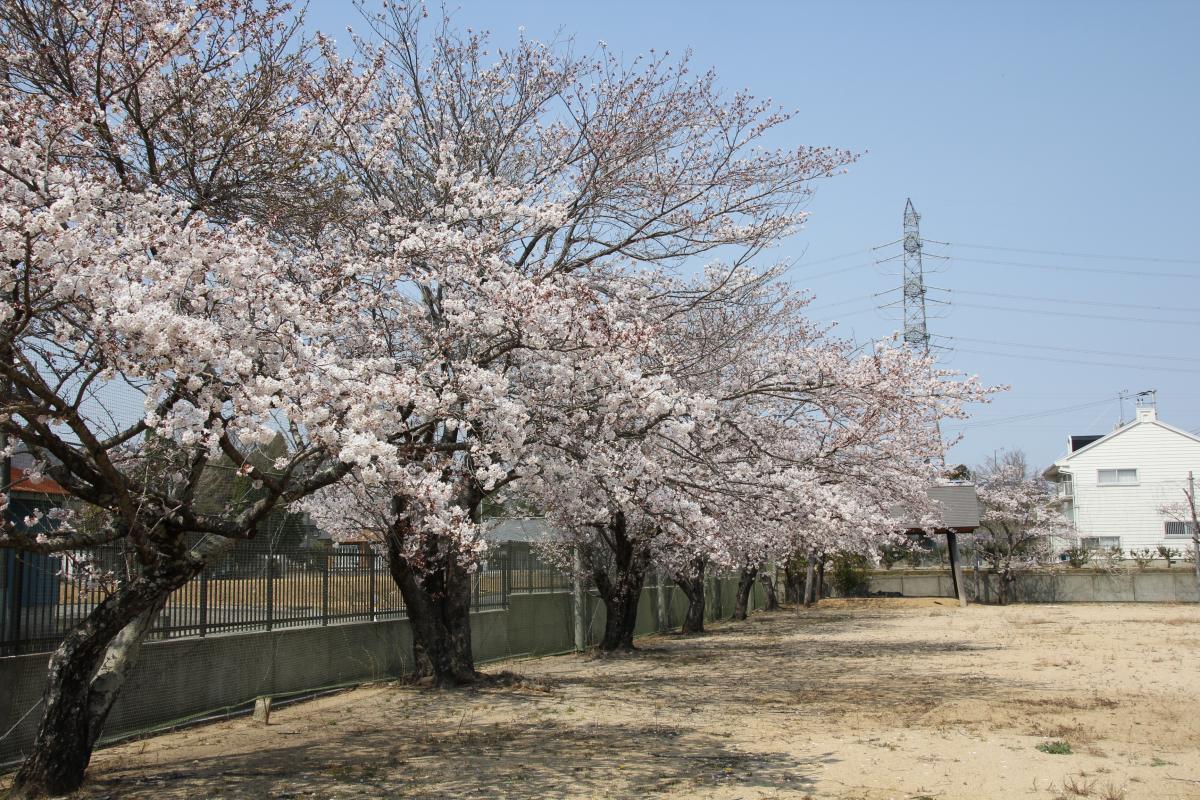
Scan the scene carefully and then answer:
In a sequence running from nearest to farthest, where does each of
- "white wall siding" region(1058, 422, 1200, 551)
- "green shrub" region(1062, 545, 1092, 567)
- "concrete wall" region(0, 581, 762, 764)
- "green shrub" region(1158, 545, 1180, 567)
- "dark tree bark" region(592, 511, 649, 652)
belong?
"concrete wall" region(0, 581, 762, 764) → "dark tree bark" region(592, 511, 649, 652) → "green shrub" region(1158, 545, 1180, 567) → "green shrub" region(1062, 545, 1092, 567) → "white wall siding" region(1058, 422, 1200, 551)

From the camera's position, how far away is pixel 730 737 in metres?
9.88

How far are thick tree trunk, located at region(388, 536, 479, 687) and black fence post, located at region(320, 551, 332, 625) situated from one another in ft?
3.41

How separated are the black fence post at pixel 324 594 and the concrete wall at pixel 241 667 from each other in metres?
0.16

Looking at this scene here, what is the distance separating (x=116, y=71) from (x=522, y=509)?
13087 mm

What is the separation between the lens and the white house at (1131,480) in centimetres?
5319

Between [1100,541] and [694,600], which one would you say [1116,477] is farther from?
[694,600]

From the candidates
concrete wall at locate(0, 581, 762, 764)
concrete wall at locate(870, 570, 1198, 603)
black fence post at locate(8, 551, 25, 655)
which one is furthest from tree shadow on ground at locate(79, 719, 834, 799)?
concrete wall at locate(870, 570, 1198, 603)

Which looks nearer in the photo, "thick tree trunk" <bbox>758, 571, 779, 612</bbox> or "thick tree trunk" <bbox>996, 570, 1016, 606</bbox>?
"thick tree trunk" <bbox>758, 571, 779, 612</bbox>

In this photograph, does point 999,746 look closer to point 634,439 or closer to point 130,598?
point 634,439

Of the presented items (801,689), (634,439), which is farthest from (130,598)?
(801,689)

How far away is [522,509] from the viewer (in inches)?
815

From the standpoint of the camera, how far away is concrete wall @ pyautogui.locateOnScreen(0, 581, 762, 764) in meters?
8.82

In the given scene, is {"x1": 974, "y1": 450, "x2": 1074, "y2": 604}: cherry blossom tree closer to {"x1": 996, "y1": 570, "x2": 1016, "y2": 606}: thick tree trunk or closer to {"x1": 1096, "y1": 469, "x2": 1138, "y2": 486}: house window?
{"x1": 996, "y1": 570, "x2": 1016, "y2": 606}: thick tree trunk

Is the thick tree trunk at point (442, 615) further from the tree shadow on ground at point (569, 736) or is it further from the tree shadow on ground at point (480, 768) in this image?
the tree shadow on ground at point (480, 768)
